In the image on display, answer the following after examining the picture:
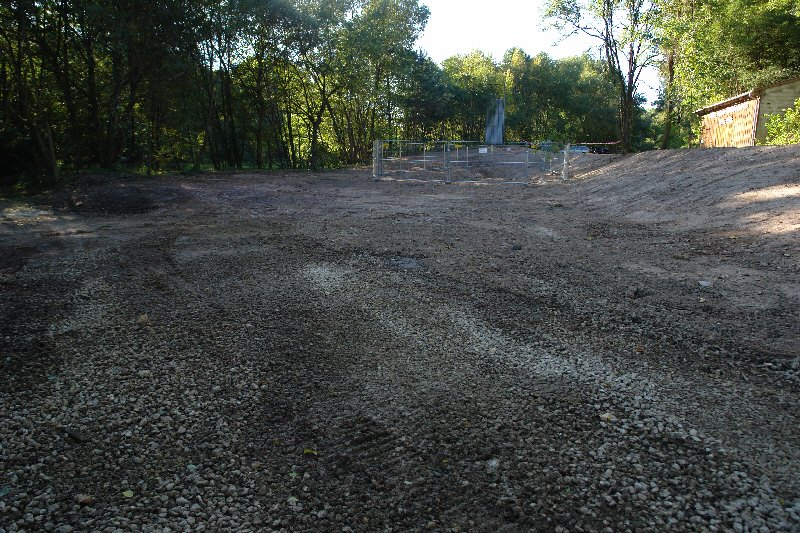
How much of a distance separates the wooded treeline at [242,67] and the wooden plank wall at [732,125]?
1.30 meters

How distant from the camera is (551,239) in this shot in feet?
26.4

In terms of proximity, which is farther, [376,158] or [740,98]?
[740,98]

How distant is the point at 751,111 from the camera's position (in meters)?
19.8

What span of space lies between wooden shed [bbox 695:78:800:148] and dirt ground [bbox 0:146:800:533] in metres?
14.8

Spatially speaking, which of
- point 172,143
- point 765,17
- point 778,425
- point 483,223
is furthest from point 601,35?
point 778,425

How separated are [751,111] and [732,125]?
5.95ft

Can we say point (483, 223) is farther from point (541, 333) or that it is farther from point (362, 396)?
point (362, 396)

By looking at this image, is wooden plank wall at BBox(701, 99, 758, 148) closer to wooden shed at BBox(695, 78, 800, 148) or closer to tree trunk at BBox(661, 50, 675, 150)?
wooden shed at BBox(695, 78, 800, 148)

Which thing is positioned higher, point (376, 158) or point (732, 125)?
point (732, 125)

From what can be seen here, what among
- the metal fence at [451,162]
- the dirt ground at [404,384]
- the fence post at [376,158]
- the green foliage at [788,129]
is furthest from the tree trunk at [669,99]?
the dirt ground at [404,384]

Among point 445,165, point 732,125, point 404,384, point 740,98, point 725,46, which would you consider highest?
point 725,46

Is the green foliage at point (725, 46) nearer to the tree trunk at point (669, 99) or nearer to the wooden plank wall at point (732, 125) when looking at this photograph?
the tree trunk at point (669, 99)

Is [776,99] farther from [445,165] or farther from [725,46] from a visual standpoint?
[445,165]

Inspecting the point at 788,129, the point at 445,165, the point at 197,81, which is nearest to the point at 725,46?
the point at 788,129
